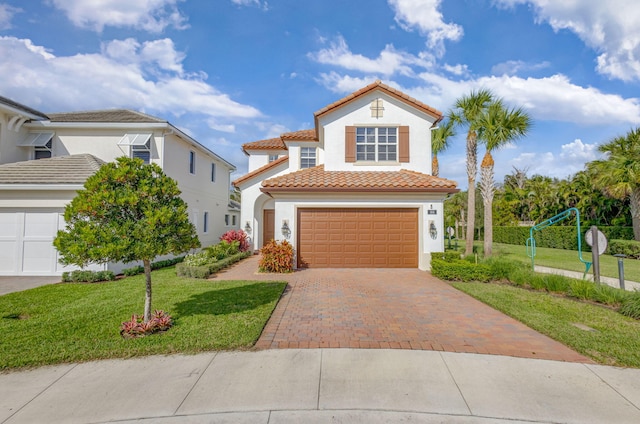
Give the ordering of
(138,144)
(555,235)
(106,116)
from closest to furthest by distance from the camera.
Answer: (138,144), (106,116), (555,235)

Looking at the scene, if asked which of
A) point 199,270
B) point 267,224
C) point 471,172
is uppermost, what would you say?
point 471,172

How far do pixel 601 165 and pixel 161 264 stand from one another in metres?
27.5

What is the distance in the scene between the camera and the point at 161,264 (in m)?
13.7

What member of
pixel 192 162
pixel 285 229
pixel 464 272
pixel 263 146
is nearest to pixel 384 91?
pixel 285 229

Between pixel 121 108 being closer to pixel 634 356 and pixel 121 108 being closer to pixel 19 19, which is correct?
pixel 19 19

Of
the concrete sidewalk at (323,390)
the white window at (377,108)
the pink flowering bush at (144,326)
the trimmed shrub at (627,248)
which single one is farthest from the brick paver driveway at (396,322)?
the trimmed shrub at (627,248)

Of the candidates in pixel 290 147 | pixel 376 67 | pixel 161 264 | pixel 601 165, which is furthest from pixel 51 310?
pixel 601 165

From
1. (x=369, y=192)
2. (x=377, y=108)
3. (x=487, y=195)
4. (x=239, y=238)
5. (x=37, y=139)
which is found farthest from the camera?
(x=239, y=238)

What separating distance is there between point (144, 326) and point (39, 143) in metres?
15.0

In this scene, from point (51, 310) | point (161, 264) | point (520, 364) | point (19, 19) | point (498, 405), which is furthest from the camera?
point (161, 264)

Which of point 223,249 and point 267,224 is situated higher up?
point 267,224

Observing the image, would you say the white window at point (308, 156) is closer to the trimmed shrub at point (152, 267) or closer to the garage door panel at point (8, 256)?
the trimmed shrub at point (152, 267)

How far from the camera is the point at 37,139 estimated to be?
14617 millimetres

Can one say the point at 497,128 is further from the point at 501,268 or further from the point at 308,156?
the point at 308,156
